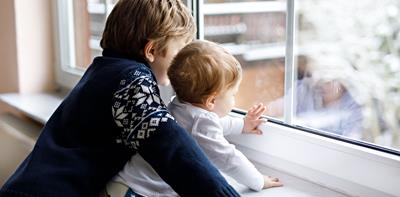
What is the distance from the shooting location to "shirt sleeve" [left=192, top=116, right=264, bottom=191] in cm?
94

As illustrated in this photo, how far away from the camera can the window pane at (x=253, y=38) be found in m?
1.09

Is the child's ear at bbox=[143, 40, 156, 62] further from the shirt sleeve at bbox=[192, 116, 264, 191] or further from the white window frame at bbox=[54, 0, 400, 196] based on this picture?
the white window frame at bbox=[54, 0, 400, 196]

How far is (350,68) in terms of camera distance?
3.08 ft

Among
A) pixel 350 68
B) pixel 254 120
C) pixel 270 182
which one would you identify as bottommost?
pixel 270 182

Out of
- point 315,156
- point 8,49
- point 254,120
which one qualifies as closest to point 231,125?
point 254,120

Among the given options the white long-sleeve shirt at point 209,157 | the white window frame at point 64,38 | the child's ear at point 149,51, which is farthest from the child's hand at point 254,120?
the white window frame at point 64,38

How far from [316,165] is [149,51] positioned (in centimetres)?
37

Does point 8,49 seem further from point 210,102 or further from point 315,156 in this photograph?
point 315,156

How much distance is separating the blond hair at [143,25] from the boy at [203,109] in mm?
52

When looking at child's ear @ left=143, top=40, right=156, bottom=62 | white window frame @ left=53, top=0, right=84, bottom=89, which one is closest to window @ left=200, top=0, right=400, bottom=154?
child's ear @ left=143, top=40, right=156, bottom=62

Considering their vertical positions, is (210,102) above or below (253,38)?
below

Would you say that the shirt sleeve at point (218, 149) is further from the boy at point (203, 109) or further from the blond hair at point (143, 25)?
the blond hair at point (143, 25)

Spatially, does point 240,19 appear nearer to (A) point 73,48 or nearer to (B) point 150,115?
(B) point 150,115

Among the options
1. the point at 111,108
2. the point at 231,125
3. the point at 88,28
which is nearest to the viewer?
the point at 111,108
